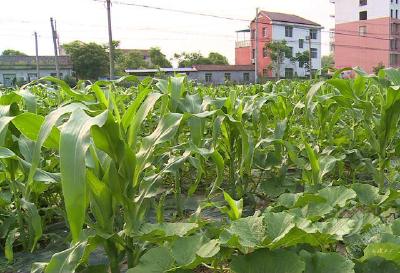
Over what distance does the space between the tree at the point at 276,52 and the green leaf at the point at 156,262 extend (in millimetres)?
38046

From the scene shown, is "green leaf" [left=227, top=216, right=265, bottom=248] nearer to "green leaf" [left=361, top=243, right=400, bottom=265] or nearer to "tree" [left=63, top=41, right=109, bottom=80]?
"green leaf" [left=361, top=243, right=400, bottom=265]

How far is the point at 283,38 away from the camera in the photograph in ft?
140

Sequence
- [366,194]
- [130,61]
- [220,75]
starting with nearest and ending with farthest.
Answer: [366,194] → [220,75] → [130,61]

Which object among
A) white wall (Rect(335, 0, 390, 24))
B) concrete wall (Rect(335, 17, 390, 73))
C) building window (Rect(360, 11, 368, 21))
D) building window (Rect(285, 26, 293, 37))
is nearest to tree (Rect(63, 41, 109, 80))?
building window (Rect(285, 26, 293, 37))

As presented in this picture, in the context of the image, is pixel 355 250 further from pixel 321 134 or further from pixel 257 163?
pixel 321 134

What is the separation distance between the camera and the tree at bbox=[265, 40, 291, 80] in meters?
38.4

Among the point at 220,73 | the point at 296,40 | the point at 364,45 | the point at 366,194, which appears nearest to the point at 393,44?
the point at 364,45

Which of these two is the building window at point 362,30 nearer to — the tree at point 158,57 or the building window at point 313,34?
the building window at point 313,34

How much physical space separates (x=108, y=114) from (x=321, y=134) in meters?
1.81

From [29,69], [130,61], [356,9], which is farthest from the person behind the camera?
[130,61]

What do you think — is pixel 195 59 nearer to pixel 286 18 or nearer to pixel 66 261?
pixel 286 18

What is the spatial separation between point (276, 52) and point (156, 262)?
3919 cm

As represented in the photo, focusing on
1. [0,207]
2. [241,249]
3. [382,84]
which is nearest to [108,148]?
[241,249]

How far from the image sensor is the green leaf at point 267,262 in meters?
0.87
